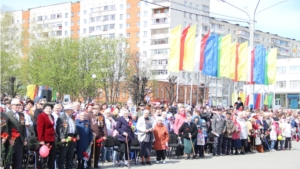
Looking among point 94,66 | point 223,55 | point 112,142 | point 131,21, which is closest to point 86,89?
point 94,66

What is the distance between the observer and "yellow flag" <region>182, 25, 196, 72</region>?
2538 cm

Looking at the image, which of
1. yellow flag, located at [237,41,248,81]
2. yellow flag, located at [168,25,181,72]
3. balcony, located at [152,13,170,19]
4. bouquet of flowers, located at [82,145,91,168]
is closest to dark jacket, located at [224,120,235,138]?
yellow flag, located at [168,25,181,72]

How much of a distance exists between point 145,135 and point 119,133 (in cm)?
103

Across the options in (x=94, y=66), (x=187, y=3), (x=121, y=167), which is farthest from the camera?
(x=187, y=3)

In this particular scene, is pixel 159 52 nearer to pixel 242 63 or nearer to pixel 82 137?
pixel 242 63

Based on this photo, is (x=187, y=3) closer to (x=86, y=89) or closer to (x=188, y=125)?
(x=86, y=89)

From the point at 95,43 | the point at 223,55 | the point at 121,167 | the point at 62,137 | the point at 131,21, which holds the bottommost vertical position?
the point at 121,167

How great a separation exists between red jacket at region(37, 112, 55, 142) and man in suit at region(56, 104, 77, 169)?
0.55 meters

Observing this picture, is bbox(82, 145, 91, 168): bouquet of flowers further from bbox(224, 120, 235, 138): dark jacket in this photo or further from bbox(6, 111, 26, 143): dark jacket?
bbox(224, 120, 235, 138): dark jacket

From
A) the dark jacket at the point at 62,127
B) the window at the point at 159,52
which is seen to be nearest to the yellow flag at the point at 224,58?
the dark jacket at the point at 62,127

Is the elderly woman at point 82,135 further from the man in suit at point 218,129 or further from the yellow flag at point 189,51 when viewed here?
the yellow flag at point 189,51

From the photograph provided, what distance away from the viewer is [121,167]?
46.9 feet

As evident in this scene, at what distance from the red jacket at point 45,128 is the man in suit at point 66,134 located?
1.80 ft

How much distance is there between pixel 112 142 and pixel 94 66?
4833 cm
